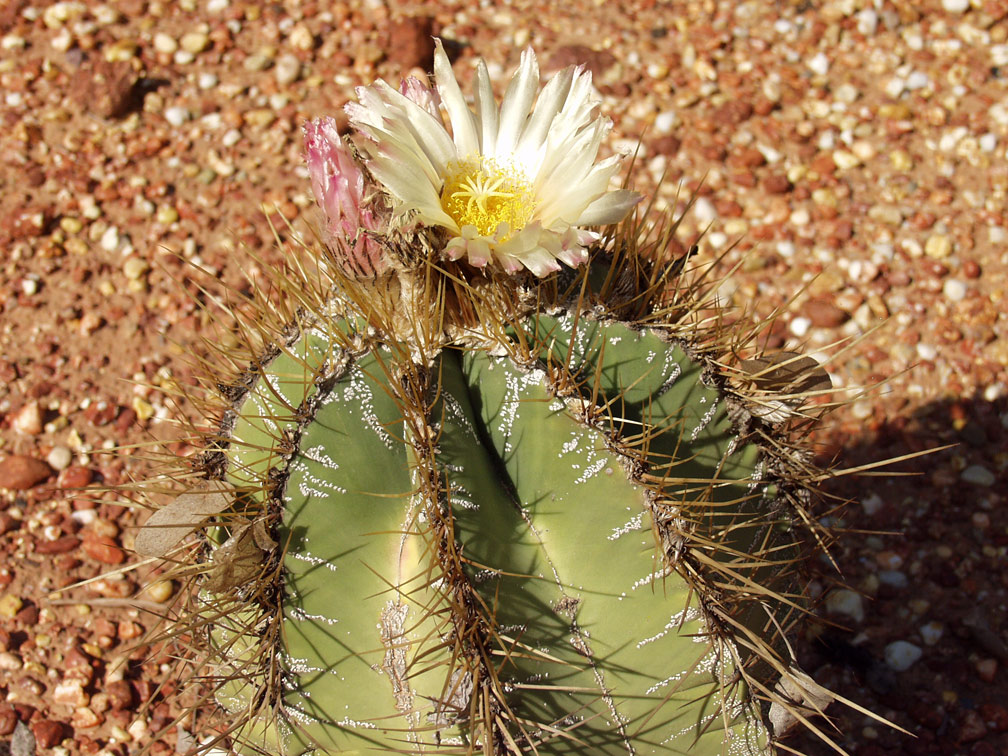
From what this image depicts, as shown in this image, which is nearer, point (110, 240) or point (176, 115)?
point (110, 240)

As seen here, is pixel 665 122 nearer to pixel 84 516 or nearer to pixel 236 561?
pixel 84 516

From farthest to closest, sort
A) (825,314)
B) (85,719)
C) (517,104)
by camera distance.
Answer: (825,314) → (85,719) → (517,104)

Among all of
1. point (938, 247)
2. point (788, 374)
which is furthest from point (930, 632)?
point (938, 247)

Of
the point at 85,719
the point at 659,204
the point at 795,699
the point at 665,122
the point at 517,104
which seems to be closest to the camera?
the point at 517,104

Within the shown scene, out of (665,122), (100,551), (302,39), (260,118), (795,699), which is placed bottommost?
(795,699)

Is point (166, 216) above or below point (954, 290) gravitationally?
above

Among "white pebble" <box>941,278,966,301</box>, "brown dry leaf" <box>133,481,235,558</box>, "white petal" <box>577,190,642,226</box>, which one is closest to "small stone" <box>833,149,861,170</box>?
"white pebble" <box>941,278,966,301</box>

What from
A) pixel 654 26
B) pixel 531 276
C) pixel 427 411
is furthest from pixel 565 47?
pixel 427 411

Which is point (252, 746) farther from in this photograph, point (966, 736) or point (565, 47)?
point (565, 47)
